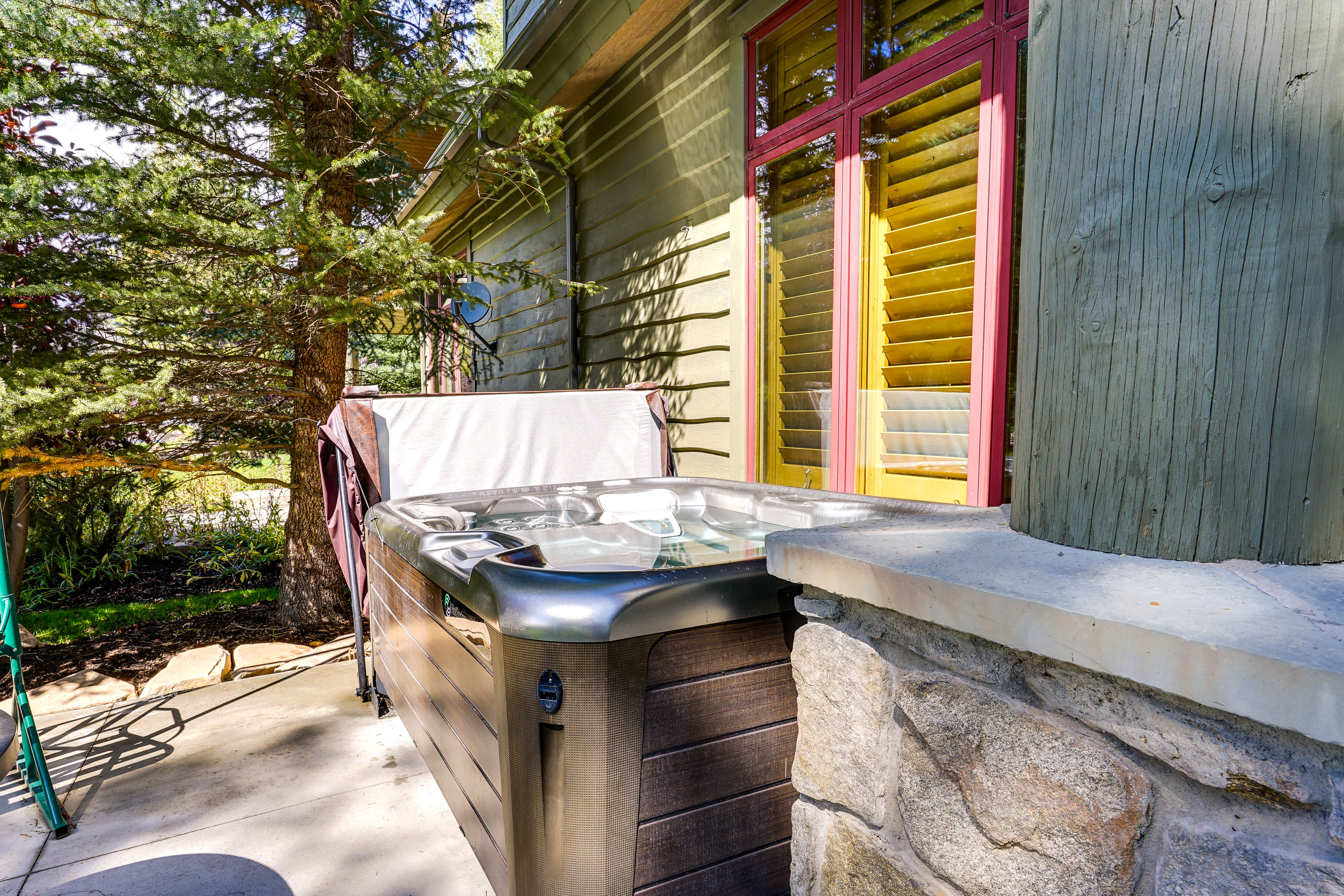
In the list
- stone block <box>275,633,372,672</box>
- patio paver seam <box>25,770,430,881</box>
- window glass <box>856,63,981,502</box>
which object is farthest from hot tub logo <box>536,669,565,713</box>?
stone block <box>275,633,372,672</box>

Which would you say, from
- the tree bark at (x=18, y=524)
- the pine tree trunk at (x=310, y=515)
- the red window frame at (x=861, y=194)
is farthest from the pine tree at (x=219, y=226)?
the red window frame at (x=861, y=194)

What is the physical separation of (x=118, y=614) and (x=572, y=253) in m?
3.52

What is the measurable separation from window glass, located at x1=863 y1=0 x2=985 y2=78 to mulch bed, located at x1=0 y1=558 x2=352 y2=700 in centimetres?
364

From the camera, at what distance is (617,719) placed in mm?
1132

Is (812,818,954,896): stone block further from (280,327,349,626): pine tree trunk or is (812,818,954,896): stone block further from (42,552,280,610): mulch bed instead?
(42,552,280,610): mulch bed

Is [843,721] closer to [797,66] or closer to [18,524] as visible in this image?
[797,66]

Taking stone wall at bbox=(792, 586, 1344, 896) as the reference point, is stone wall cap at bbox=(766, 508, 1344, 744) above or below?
above

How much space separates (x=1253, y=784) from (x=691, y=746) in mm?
805

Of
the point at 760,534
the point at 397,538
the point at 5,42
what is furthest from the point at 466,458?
the point at 5,42

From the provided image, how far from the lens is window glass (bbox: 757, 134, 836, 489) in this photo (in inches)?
120

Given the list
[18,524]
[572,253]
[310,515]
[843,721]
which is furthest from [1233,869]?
[572,253]

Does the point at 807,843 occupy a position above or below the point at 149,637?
above

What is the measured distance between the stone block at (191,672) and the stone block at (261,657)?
0.04 m

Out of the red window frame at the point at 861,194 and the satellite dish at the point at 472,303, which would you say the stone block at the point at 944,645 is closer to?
the red window frame at the point at 861,194
